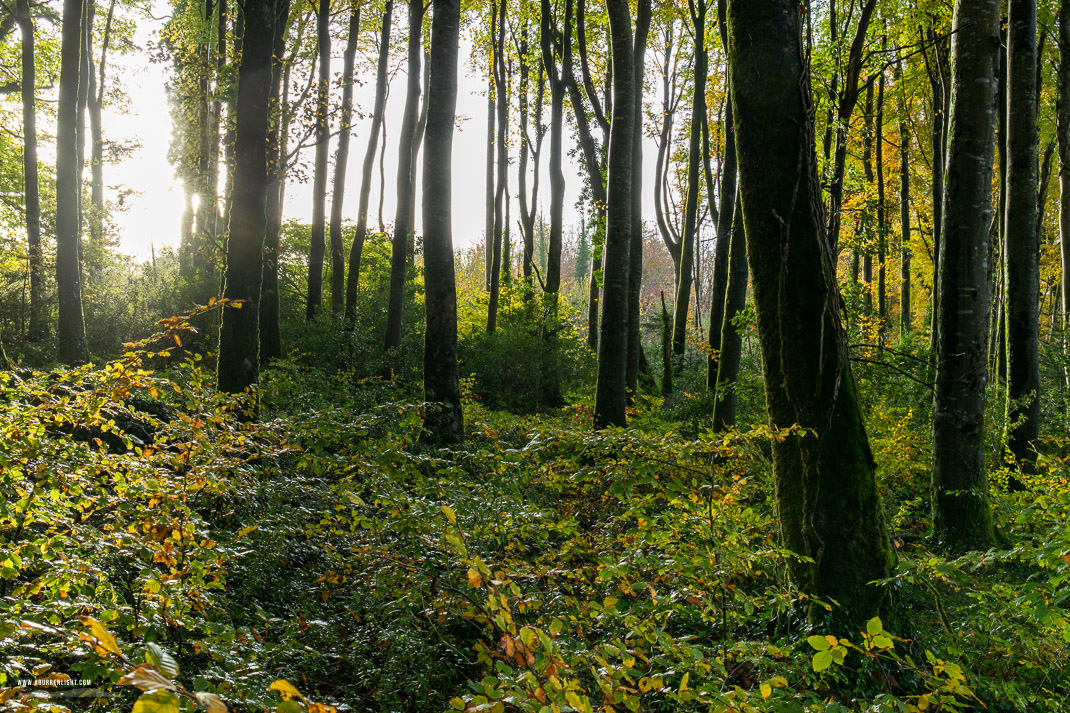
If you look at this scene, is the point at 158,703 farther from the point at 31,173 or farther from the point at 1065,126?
the point at 31,173

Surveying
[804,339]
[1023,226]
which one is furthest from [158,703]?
[1023,226]

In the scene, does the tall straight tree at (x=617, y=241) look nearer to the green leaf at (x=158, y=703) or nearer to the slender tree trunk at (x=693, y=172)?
the slender tree trunk at (x=693, y=172)

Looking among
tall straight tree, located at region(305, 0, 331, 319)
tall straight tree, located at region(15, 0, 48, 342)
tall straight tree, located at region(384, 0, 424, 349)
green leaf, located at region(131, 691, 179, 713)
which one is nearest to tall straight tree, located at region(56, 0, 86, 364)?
tall straight tree, located at region(15, 0, 48, 342)

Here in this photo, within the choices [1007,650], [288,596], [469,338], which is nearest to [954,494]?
[1007,650]

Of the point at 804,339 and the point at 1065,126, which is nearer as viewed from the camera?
the point at 804,339

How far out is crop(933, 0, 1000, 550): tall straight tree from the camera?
16.2 feet

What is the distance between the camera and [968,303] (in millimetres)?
4938

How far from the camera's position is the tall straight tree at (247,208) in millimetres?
6191

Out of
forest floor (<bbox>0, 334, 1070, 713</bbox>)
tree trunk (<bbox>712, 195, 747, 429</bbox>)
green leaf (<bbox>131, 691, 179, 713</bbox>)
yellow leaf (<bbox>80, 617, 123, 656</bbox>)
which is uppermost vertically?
tree trunk (<bbox>712, 195, 747, 429</bbox>)

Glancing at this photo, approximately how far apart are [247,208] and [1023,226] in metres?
9.02

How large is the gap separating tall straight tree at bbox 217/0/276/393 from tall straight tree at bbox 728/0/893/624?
205 inches

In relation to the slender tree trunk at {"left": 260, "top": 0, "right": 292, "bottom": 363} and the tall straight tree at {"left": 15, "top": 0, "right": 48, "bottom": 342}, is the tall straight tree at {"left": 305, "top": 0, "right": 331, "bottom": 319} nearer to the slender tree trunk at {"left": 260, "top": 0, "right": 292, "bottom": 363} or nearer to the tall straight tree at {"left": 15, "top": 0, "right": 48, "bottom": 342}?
the slender tree trunk at {"left": 260, "top": 0, "right": 292, "bottom": 363}

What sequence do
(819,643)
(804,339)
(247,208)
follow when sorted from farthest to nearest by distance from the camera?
(247,208), (804,339), (819,643)

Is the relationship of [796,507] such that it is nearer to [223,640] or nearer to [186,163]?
[223,640]
